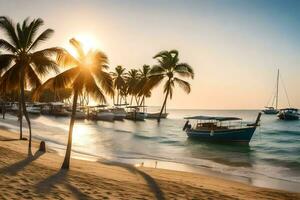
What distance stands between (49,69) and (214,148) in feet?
71.8

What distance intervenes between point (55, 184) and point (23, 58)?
14.2 m

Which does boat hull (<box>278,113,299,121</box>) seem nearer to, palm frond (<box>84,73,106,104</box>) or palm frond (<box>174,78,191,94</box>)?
palm frond (<box>174,78,191,94</box>)

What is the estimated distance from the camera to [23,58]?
23.8 m

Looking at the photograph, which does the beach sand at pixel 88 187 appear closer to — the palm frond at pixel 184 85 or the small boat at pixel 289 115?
the palm frond at pixel 184 85

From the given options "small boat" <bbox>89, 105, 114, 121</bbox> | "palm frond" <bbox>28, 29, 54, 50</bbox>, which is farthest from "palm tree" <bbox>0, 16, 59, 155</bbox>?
"small boat" <bbox>89, 105, 114, 121</bbox>

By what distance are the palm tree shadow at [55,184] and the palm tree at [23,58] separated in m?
11.2

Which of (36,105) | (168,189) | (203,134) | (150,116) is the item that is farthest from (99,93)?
(36,105)

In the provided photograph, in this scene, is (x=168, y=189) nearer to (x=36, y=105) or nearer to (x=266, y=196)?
(x=266, y=196)

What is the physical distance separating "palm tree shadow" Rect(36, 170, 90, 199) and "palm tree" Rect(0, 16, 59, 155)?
443 inches

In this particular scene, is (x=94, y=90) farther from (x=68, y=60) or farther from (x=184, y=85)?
(x=184, y=85)

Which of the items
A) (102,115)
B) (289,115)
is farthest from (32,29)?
(289,115)

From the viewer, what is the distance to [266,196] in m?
14.8

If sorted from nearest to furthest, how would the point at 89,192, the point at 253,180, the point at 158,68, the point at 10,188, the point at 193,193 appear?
the point at 10,188
the point at 89,192
the point at 193,193
the point at 253,180
the point at 158,68

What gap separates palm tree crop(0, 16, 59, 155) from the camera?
23.3m
